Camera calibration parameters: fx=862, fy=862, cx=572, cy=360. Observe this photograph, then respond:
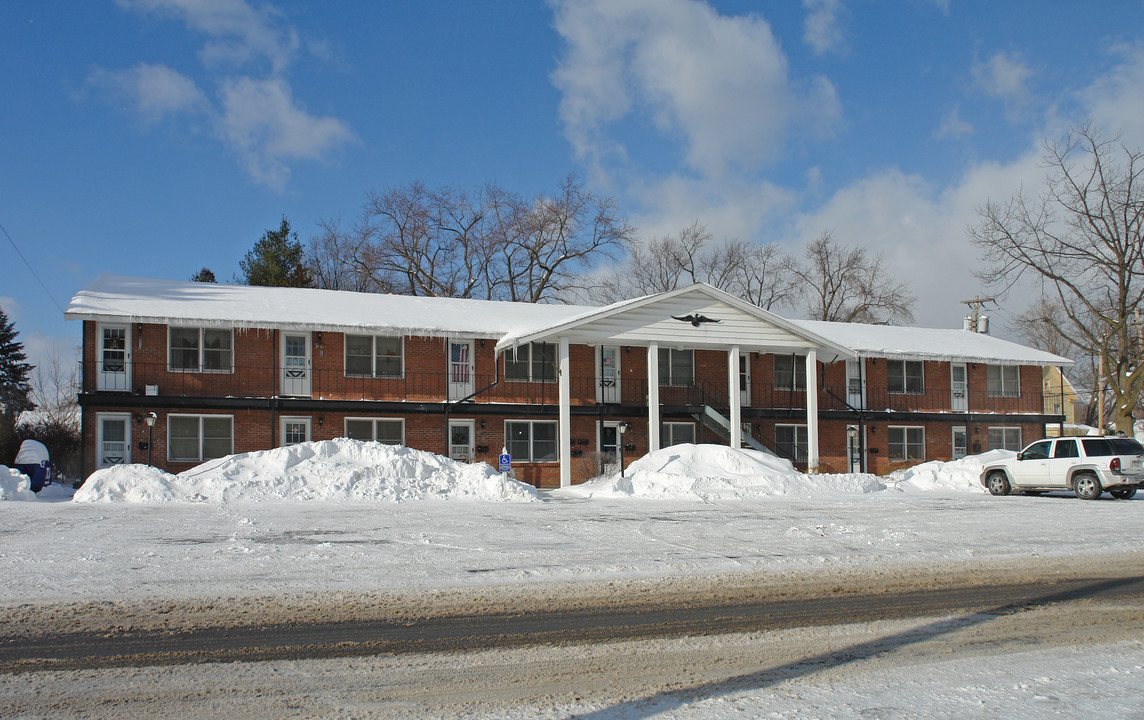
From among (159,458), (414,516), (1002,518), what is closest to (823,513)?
(1002,518)

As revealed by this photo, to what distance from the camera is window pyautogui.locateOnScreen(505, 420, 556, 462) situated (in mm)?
27859

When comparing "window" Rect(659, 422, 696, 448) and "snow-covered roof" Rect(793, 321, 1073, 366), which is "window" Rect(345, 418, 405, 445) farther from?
"snow-covered roof" Rect(793, 321, 1073, 366)

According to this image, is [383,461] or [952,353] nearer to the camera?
[383,461]

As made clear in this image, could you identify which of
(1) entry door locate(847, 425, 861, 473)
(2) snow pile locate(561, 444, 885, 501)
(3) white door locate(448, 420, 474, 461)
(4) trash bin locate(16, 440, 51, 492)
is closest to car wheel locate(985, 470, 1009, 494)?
(2) snow pile locate(561, 444, 885, 501)

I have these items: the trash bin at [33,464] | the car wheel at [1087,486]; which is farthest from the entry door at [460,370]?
the car wheel at [1087,486]

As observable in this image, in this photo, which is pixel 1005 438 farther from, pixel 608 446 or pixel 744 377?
pixel 608 446

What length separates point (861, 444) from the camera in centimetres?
3186

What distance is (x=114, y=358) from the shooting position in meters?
24.0

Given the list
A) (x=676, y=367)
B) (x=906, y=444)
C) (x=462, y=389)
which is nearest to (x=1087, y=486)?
(x=906, y=444)

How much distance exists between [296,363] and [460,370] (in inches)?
197

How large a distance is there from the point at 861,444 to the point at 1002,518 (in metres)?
15.1

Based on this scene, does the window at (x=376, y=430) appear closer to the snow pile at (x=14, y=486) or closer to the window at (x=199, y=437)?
the window at (x=199, y=437)

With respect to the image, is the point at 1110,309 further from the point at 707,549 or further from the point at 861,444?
the point at 707,549

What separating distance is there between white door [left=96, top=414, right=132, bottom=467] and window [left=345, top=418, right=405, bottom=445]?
19.5 ft
